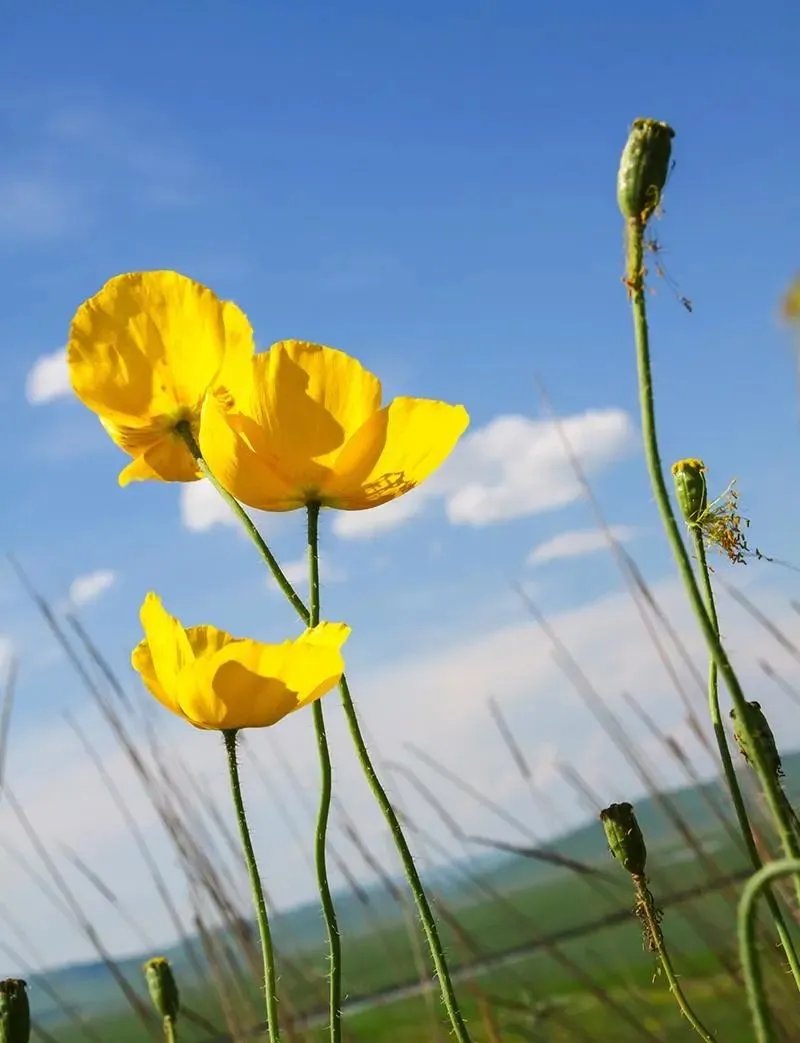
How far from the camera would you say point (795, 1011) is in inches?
54.1

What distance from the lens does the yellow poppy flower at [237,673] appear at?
0.71 metres

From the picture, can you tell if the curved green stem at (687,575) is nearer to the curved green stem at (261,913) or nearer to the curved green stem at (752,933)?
the curved green stem at (752,933)

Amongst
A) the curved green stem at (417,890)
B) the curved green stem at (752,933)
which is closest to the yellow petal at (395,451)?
the curved green stem at (417,890)

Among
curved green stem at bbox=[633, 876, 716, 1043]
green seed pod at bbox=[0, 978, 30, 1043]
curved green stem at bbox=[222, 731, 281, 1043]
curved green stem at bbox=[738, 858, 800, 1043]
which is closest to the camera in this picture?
curved green stem at bbox=[738, 858, 800, 1043]

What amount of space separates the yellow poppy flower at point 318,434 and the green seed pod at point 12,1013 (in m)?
0.37

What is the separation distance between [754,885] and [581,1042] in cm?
120

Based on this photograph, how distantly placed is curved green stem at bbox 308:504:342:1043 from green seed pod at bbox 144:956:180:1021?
1.36 ft

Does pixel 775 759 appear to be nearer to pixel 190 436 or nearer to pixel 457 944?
pixel 190 436

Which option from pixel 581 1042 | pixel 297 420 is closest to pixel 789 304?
pixel 297 420

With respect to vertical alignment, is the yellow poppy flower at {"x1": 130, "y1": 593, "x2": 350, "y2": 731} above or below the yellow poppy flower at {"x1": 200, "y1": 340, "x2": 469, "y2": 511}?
below

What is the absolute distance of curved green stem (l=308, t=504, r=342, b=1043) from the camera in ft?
2.10

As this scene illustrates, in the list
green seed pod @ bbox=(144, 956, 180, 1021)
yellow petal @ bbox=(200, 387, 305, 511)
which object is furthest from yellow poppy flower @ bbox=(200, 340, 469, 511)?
green seed pod @ bbox=(144, 956, 180, 1021)

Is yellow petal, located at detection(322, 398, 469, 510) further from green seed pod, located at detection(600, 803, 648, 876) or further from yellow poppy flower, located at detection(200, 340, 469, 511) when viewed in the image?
green seed pod, located at detection(600, 803, 648, 876)

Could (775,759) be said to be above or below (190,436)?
below
